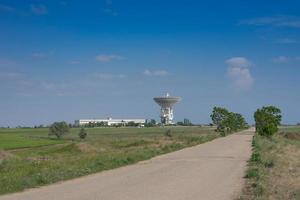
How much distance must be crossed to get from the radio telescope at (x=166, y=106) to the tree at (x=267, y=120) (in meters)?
93.4

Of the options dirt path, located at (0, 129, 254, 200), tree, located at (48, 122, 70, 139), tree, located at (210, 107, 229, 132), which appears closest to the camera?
dirt path, located at (0, 129, 254, 200)

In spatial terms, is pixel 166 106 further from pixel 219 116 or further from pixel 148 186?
pixel 148 186

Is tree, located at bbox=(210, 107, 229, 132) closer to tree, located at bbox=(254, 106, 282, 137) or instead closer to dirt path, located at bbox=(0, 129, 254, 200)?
tree, located at bbox=(254, 106, 282, 137)

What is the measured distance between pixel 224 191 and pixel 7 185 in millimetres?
6404

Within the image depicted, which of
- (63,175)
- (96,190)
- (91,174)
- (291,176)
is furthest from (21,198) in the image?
(291,176)

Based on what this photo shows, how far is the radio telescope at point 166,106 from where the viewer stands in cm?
16819

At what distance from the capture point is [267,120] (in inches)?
2702

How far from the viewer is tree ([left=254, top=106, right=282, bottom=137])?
64.5 meters

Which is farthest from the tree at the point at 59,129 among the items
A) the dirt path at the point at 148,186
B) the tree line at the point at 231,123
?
the dirt path at the point at 148,186

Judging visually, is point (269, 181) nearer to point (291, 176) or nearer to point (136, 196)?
point (291, 176)

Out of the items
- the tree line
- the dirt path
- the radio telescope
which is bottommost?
the dirt path

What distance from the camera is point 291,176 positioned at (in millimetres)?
18672

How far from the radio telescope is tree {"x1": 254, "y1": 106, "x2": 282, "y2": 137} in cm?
9343

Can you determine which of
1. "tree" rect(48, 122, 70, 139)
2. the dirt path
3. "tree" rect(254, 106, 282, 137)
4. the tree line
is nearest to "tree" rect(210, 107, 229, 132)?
the tree line
